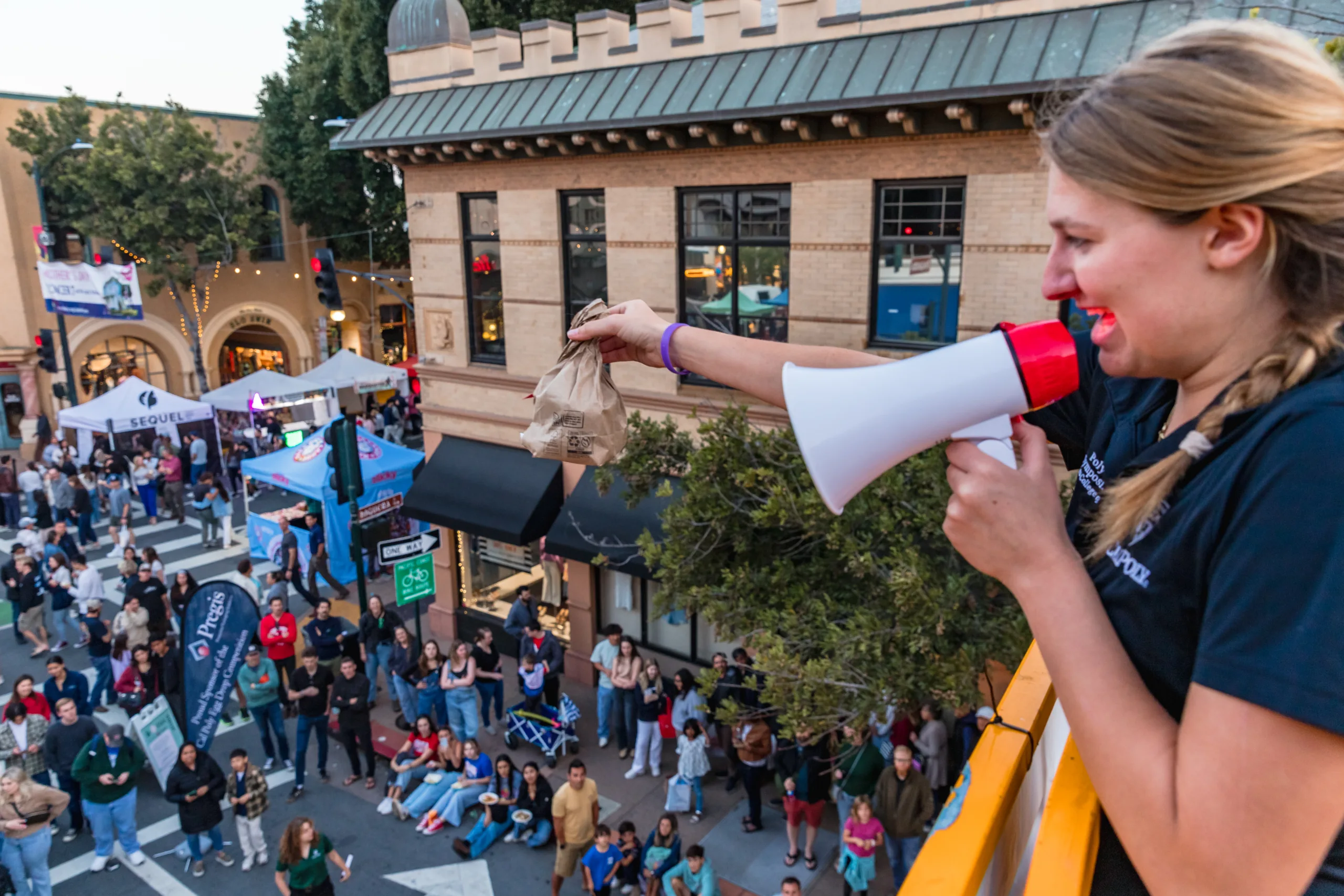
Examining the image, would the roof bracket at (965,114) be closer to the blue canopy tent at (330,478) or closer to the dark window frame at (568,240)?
the dark window frame at (568,240)

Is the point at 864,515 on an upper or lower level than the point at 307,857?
upper

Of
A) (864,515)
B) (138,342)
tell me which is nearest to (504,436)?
(864,515)

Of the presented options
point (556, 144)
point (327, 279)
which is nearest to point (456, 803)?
point (556, 144)

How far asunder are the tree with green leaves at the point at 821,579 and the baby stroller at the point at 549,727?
13.7ft

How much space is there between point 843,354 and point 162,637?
41.0 feet

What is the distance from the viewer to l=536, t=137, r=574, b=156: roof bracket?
36.7ft

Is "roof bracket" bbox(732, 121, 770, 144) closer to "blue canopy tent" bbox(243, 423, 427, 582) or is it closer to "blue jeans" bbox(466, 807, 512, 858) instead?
"blue jeans" bbox(466, 807, 512, 858)

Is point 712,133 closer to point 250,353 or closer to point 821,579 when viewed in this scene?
point 821,579

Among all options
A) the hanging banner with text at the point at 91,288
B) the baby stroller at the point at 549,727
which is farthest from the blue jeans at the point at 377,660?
the hanging banner with text at the point at 91,288

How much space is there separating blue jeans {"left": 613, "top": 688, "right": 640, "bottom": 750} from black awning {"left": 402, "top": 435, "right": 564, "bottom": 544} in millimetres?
2525

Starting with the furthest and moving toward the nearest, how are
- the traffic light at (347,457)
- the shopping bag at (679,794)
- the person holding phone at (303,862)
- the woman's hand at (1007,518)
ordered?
the traffic light at (347,457) → the shopping bag at (679,794) → the person holding phone at (303,862) → the woman's hand at (1007,518)

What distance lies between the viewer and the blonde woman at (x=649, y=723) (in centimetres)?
1082

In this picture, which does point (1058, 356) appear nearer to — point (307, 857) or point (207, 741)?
point (307, 857)

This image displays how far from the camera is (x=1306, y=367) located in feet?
3.34
